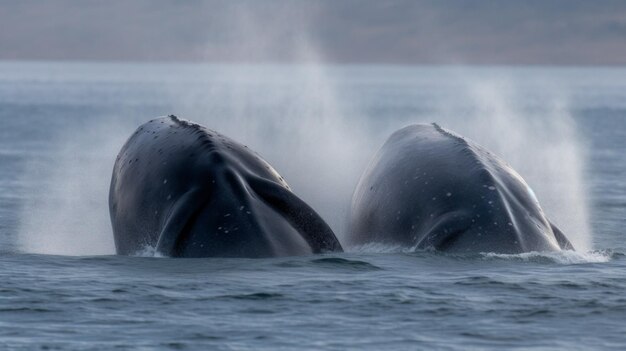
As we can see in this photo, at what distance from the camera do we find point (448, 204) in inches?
845

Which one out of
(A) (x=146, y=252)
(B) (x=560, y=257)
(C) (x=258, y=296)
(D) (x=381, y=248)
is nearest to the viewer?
(C) (x=258, y=296)

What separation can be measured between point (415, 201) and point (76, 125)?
6663cm

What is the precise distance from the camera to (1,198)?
3584 cm

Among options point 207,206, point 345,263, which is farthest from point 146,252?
point 345,263

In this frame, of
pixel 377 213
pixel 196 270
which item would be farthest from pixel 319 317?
pixel 377 213

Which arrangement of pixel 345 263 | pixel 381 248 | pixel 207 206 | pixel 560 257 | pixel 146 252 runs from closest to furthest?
pixel 207 206 → pixel 345 263 → pixel 560 257 → pixel 146 252 → pixel 381 248

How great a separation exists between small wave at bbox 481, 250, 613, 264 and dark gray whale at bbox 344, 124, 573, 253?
0.36 ft

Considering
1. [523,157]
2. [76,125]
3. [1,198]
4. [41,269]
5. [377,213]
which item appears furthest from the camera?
[76,125]

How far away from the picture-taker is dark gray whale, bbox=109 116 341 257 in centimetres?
2027

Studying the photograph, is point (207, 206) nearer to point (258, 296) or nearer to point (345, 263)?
point (345, 263)

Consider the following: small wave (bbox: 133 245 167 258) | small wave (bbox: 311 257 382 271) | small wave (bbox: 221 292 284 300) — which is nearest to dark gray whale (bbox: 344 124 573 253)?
small wave (bbox: 311 257 382 271)

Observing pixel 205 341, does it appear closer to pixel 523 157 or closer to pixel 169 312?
pixel 169 312

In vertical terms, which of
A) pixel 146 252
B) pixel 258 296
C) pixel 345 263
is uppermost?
pixel 146 252

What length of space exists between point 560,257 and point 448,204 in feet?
6.32
